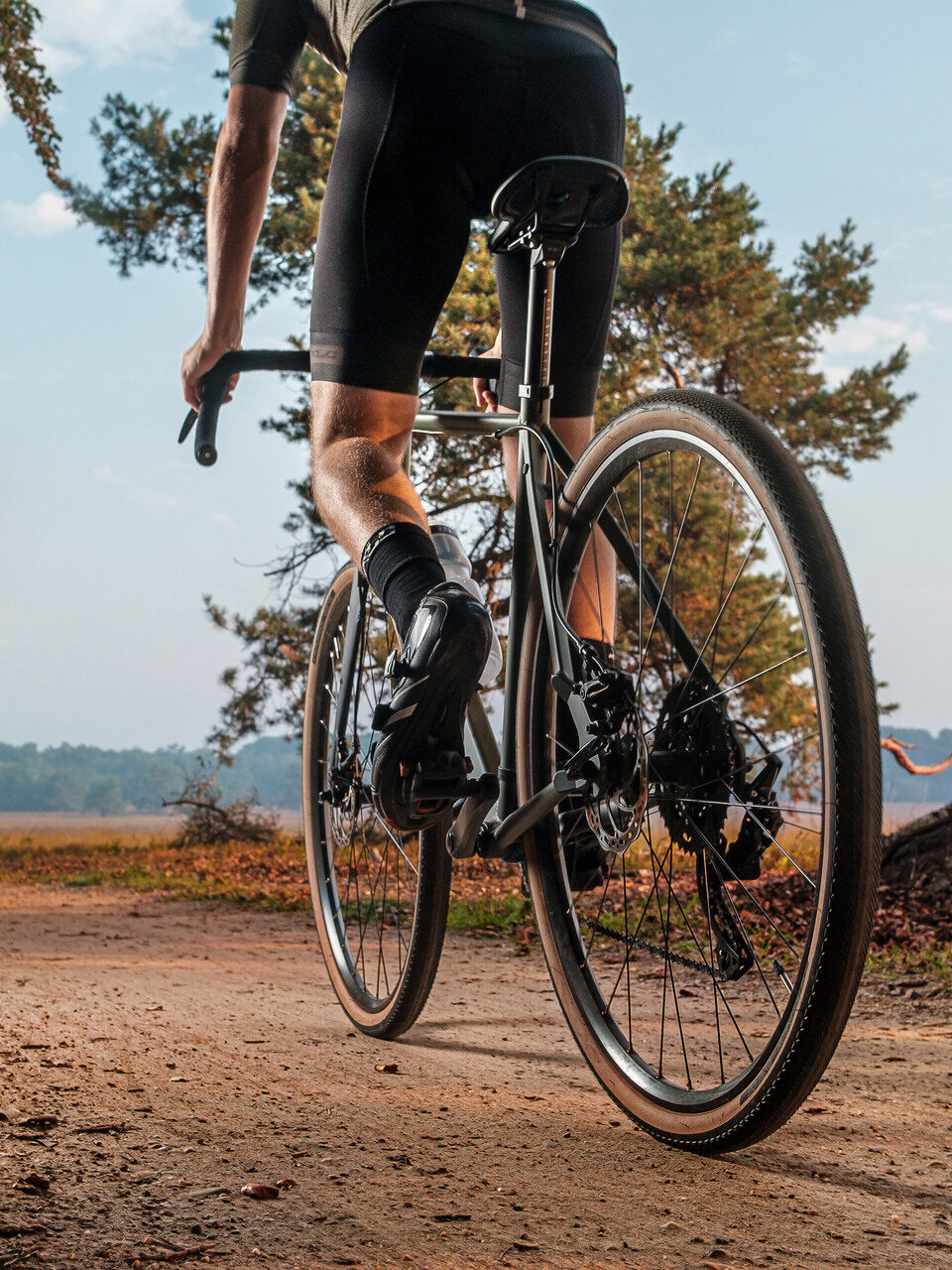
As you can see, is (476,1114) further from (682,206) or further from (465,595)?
(682,206)

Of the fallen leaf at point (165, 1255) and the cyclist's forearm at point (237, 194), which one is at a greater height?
the cyclist's forearm at point (237, 194)

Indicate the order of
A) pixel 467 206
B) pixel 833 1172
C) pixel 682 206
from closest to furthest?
pixel 833 1172 < pixel 467 206 < pixel 682 206

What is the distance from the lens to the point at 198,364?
2.15 metres

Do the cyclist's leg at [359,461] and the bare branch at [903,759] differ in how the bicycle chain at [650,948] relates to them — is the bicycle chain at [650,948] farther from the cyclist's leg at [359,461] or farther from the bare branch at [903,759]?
the bare branch at [903,759]

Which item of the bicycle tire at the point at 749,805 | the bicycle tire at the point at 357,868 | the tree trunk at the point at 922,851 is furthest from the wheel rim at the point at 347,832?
the tree trunk at the point at 922,851

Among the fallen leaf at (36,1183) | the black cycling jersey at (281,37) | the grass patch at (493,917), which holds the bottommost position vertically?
the fallen leaf at (36,1183)

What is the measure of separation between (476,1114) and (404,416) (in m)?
1.10

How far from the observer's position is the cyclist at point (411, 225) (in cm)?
165

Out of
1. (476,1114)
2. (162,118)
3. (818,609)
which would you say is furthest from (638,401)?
(162,118)

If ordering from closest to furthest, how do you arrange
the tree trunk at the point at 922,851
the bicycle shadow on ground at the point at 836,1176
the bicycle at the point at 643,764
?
the bicycle at the point at 643,764 → the bicycle shadow on ground at the point at 836,1176 → the tree trunk at the point at 922,851

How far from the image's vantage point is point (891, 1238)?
124 cm

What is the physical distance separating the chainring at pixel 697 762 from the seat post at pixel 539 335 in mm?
580

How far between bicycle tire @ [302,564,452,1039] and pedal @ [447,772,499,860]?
156 mm

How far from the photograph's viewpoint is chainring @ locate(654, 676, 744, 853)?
148cm
